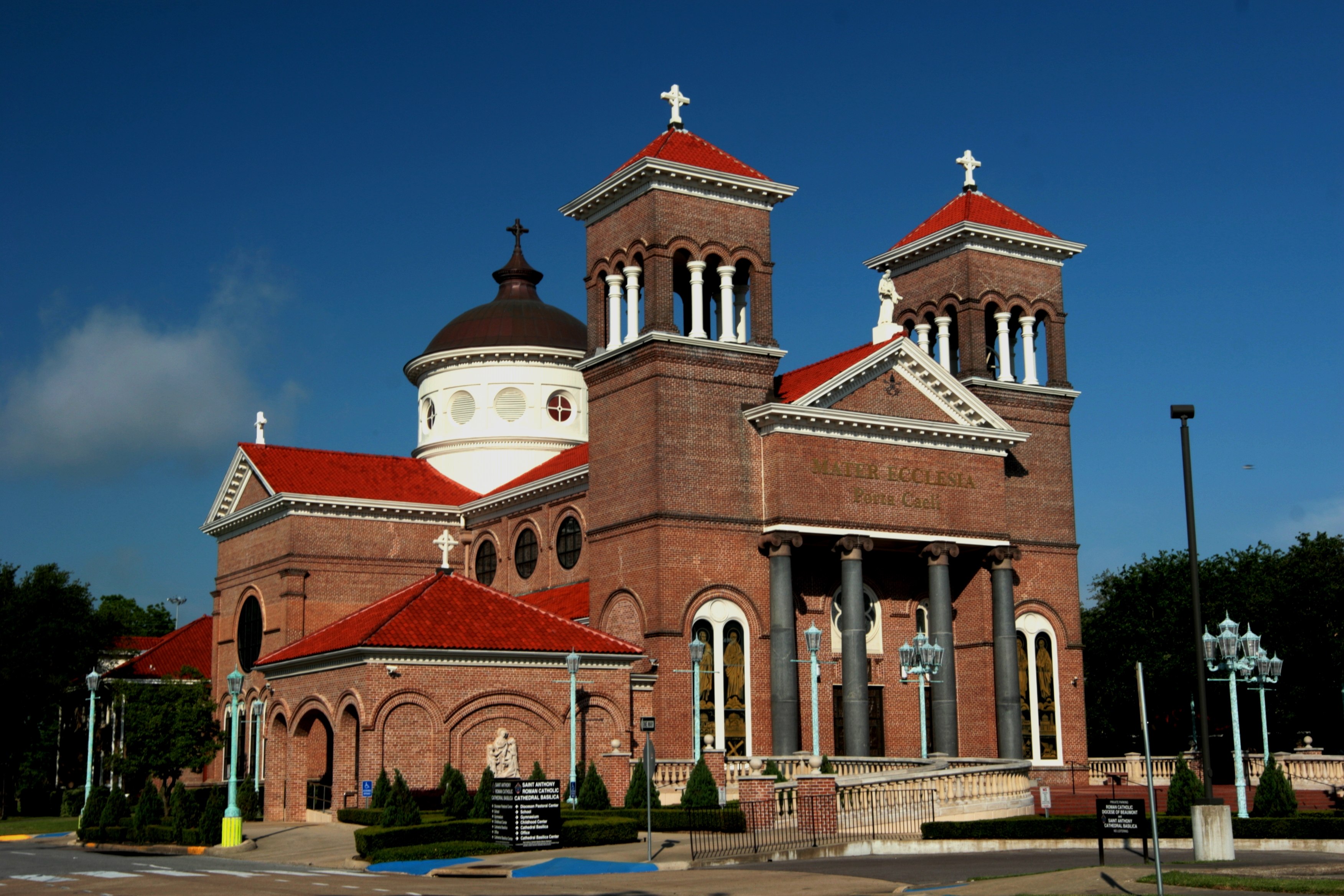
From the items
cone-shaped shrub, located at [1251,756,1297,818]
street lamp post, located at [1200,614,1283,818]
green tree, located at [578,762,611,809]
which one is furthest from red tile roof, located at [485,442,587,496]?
cone-shaped shrub, located at [1251,756,1297,818]

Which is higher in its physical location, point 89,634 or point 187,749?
point 89,634

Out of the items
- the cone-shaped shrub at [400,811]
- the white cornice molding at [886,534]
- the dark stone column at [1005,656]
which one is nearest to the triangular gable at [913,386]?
the white cornice molding at [886,534]

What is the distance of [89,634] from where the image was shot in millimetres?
67562

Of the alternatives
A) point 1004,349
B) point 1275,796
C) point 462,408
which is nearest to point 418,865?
point 1275,796

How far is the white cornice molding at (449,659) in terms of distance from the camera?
140ft

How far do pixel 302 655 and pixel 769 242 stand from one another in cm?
2010

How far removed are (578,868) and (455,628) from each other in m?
16.0

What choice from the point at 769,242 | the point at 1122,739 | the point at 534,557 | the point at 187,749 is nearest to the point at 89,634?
the point at 187,749

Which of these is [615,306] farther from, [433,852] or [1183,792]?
[1183,792]

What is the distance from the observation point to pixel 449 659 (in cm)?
4341

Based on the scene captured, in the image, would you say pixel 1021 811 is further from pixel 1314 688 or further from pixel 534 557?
pixel 1314 688

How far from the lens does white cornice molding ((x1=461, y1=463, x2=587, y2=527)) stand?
53750 millimetres

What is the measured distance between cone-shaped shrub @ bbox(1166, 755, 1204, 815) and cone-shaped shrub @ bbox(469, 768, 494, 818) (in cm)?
1641

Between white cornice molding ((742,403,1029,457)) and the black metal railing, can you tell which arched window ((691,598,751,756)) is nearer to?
white cornice molding ((742,403,1029,457))
